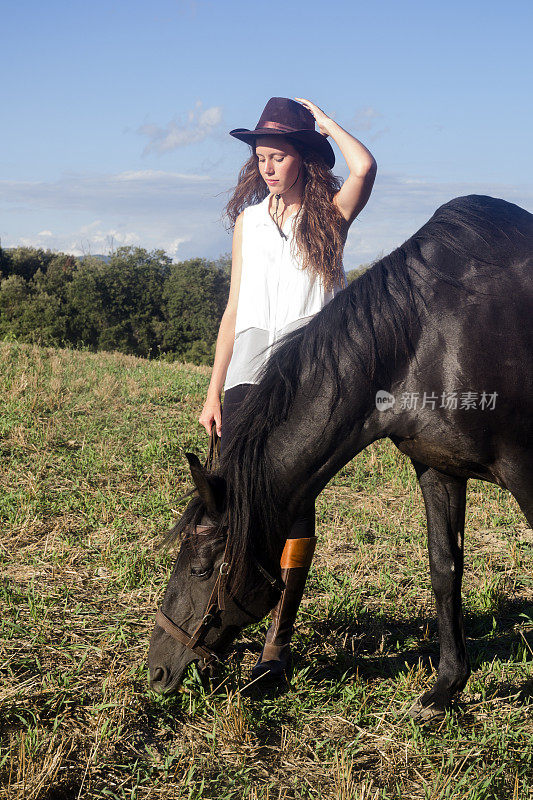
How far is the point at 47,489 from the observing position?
15.2 feet

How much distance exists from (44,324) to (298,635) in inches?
1154

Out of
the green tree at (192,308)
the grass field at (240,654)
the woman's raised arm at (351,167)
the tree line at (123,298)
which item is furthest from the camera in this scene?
the green tree at (192,308)

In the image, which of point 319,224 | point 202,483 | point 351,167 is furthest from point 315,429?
point 351,167

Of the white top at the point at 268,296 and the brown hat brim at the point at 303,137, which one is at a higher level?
the brown hat brim at the point at 303,137

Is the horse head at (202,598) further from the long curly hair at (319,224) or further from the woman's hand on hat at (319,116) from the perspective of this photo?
the woman's hand on hat at (319,116)

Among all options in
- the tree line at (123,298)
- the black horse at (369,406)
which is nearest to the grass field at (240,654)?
the black horse at (369,406)

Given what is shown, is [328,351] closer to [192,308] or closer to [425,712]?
[425,712]

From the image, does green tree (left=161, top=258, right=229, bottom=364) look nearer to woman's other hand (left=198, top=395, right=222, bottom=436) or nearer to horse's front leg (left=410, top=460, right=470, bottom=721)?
woman's other hand (left=198, top=395, right=222, bottom=436)

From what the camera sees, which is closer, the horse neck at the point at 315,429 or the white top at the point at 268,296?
the horse neck at the point at 315,429

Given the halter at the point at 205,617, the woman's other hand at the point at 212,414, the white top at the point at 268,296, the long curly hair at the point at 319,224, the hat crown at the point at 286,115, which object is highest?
the hat crown at the point at 286,115

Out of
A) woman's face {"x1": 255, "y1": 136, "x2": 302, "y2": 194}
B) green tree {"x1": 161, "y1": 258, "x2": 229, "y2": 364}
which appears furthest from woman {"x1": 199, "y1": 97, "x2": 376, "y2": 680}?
green tree {"x1": 161, "y1": 258, "x2": 229, "y2": 364}

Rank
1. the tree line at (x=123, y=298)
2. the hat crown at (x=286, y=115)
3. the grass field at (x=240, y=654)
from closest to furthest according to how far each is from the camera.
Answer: the grass field at (x=240, y=654) → the hat crown at (x=286, y=115) → the tree line at (x=123, y=298)

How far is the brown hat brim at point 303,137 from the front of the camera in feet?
8.46

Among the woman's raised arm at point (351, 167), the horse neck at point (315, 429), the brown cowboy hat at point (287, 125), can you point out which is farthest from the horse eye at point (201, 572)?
the brown cowboy hat at point (287, 125)
